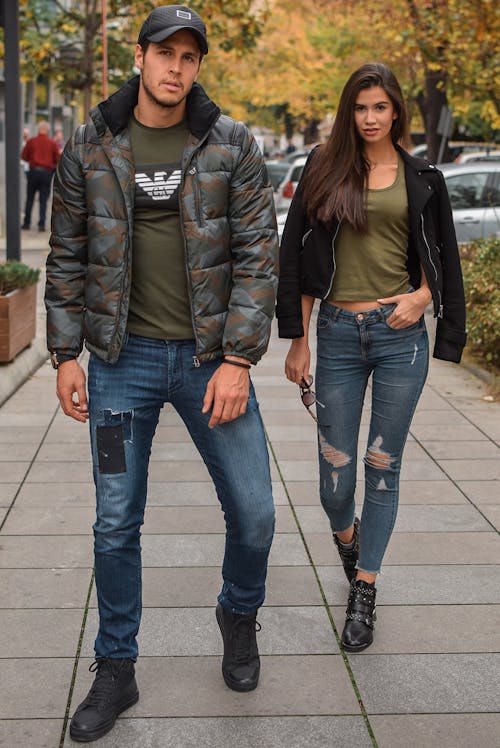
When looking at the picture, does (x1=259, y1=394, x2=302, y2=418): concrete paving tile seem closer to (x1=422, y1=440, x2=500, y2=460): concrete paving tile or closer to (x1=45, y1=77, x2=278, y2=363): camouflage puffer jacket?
(x1=422, y1=440, x2=500, y2=460): concrete paving tile

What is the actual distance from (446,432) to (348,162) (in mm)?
3682

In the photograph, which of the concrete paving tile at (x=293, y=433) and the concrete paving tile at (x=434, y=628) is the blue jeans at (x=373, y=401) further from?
the concrete paving tile at (x=293, y=433)

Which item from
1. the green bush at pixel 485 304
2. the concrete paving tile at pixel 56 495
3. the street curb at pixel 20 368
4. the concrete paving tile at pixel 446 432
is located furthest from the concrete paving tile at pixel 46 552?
the green bush at pixel 485 304

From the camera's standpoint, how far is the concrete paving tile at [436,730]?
3340 millimetres

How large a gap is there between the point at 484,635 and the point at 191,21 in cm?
232

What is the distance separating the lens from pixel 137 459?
343cm

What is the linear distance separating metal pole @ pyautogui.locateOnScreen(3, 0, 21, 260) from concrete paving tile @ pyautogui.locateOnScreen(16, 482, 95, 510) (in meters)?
4.58

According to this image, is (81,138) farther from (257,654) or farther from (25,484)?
(25,484)

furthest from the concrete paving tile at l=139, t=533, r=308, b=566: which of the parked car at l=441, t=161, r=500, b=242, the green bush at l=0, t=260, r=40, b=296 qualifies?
the parked car at l=441, t=161, r=500, b=242

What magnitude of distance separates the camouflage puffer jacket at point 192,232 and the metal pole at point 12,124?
6.74m

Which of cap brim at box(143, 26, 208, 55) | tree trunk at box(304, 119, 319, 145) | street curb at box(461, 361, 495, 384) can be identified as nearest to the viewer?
cap brim at box(143, 26, 208, 55)

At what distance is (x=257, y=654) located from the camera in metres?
3.73

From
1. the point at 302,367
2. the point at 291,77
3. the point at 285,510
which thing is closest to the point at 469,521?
the point at 285,510

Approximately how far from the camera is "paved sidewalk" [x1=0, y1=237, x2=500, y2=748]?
11.3 feet
